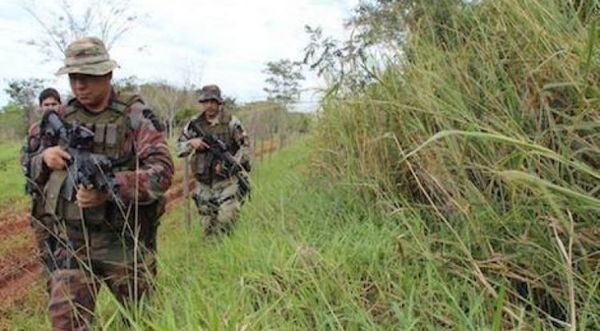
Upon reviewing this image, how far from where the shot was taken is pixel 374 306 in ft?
6.86

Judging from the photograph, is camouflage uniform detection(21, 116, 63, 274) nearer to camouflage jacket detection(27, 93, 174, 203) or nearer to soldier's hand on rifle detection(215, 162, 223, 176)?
camouflage jacket detection(27, 93, 174, 203)

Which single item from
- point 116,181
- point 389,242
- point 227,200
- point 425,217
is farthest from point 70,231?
point 227,200

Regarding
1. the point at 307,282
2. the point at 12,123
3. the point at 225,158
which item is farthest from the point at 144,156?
the point at 12,123

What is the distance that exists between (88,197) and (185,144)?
2976 mm

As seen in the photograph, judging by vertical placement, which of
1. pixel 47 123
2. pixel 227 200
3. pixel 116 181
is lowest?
pixel 227 200

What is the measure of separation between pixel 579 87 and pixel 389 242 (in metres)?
1.02

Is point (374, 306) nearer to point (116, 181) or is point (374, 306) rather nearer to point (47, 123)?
point (116, 181)

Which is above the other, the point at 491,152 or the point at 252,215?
the point at 491,152

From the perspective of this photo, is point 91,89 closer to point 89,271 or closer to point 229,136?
point 89,271

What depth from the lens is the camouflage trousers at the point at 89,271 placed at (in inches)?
106

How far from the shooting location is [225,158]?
5.54 metres

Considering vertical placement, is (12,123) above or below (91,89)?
below

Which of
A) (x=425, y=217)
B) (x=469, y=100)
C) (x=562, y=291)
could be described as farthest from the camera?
(x=425, y=217)

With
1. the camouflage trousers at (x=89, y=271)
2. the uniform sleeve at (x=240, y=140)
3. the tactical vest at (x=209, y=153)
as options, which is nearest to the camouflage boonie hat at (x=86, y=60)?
the camouflage trousers at (x=89, y=271)
